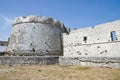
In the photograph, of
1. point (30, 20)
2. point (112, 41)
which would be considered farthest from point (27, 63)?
point (112, 41)

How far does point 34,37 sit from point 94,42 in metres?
7.20

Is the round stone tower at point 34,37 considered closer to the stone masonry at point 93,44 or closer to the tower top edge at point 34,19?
the tower top edge at point 34,19

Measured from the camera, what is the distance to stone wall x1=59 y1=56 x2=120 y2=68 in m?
11.5

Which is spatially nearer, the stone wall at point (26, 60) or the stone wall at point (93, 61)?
the stone wall at point (93, 61)

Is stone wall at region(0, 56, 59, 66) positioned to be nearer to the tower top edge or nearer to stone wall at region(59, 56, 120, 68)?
stone wall at region(59, 56, 120, 68)

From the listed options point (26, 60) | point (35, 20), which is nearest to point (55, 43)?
point (35, 20)

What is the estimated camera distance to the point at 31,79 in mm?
8219

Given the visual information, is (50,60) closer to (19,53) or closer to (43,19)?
(19,53)

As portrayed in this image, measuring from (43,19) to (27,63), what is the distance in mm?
6177

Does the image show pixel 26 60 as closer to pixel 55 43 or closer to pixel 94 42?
pixel 55 43

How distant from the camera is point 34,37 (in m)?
18.1

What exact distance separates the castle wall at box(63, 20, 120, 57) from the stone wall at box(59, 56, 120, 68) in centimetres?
229

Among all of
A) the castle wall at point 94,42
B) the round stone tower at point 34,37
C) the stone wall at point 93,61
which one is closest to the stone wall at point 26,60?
the stone wall at point 93,61

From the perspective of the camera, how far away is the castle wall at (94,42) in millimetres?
14688
